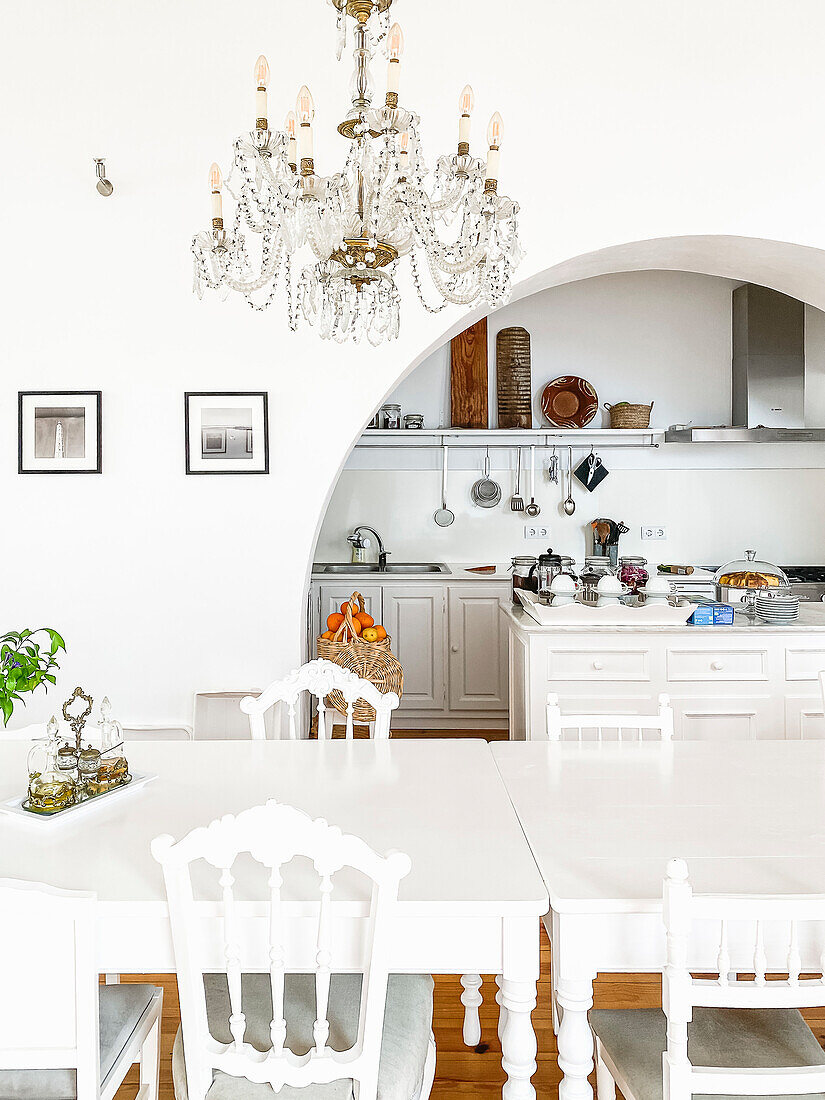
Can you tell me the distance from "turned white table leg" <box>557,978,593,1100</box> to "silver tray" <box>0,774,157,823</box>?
95 cm

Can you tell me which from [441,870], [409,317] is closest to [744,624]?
[409,317]

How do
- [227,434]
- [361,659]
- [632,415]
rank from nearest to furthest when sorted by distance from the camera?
[361,659] < [227,434] < [632,415]

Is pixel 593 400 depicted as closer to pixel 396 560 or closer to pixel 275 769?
pixel 396 560

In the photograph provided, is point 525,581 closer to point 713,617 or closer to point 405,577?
point 713,617

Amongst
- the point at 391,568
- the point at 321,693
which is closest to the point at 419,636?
the point at 391,568

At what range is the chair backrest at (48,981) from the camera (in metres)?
1.19

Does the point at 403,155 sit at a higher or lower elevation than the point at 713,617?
higher

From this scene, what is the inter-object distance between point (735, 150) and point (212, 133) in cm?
196

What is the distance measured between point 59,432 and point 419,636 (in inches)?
96.9

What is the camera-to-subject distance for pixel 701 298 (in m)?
5.86

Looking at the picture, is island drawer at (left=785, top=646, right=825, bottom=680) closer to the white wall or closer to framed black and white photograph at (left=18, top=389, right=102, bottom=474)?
the white wall

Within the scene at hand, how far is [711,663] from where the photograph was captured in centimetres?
339

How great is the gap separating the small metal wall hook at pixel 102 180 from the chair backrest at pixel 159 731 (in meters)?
2.00

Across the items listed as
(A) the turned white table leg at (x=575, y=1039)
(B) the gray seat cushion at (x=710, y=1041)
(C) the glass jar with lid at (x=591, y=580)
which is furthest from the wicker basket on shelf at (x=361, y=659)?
(A) the turned white table leg at (x=575, y=1039)
